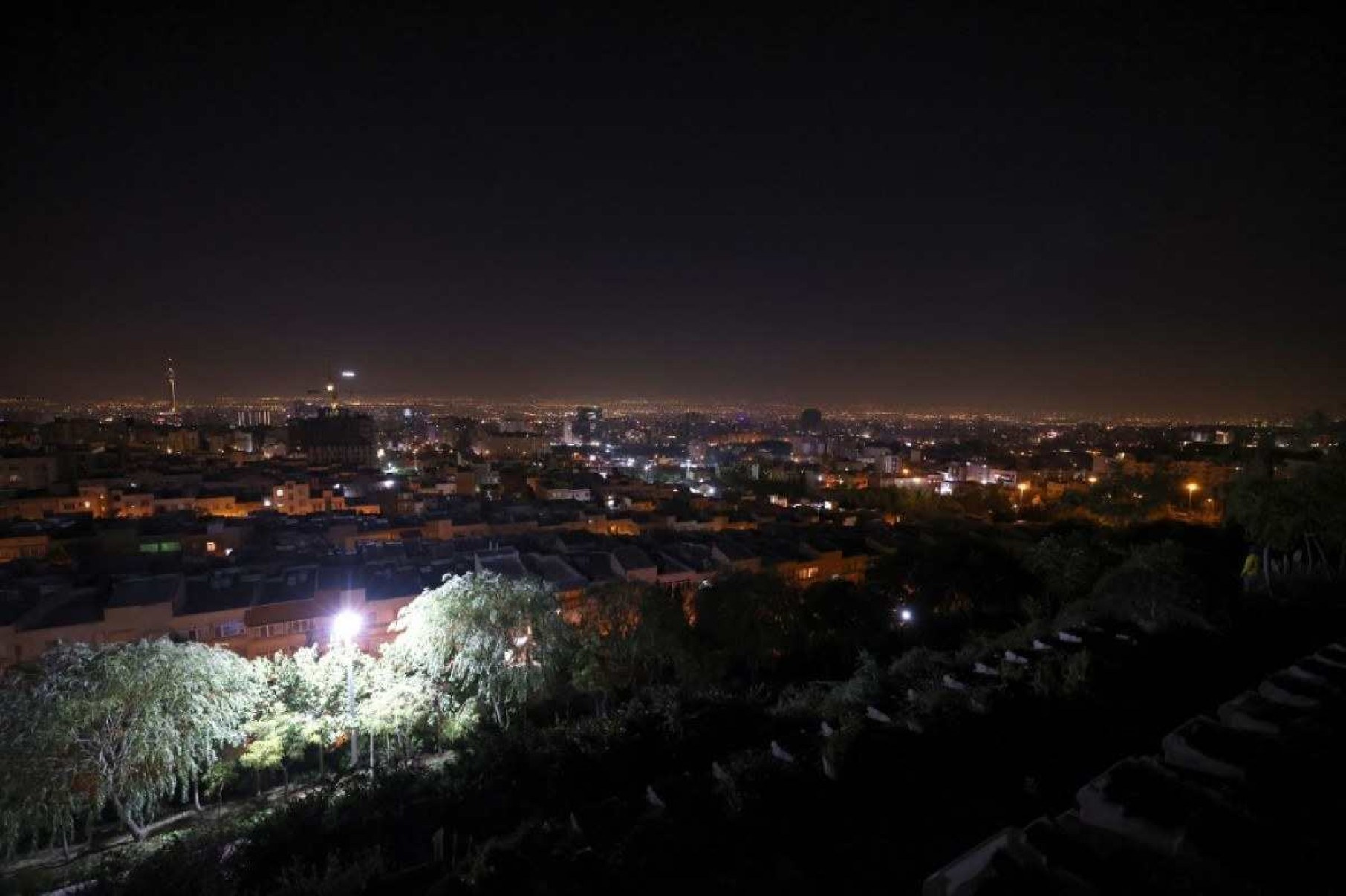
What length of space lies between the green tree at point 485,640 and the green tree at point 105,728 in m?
2.76

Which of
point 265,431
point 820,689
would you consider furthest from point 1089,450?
point 265,431

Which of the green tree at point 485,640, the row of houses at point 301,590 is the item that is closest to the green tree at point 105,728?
the green tree at point 485,640

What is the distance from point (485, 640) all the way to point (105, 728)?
16.5ft

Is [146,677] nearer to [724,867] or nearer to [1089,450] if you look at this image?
[724,867]

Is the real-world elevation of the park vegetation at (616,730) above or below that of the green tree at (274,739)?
above

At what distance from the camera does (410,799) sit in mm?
8508

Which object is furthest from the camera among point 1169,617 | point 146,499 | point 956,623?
point 146,499

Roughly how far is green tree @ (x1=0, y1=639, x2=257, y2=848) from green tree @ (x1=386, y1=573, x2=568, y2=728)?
9.04 ft

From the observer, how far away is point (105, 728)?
8734mm

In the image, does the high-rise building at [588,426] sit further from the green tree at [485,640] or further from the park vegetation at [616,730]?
the green tree at [485,640]

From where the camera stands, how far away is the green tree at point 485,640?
10953mm

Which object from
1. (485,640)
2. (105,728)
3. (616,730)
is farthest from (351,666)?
(616,730)

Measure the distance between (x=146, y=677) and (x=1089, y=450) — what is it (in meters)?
100

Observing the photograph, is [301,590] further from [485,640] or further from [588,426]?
[588,426]
